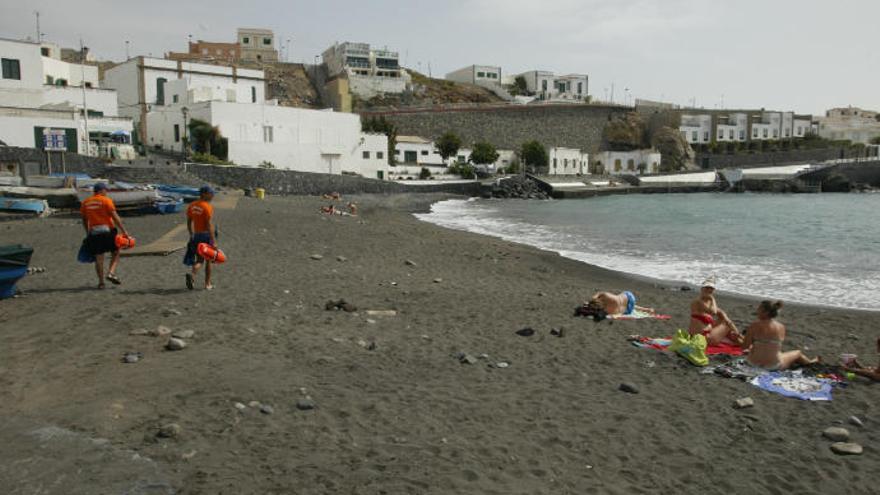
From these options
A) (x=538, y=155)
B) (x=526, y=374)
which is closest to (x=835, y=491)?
(x=526, y=374)

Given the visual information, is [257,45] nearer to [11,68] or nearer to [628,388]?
[11,68]

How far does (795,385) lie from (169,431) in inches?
239

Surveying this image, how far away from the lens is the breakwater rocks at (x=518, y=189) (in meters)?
58.2

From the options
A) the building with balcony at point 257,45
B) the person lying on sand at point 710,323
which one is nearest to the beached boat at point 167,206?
the person lying on sand at point 710,323

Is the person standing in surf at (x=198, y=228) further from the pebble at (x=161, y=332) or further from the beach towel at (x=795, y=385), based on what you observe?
the beach towel at (x=795, y=385)

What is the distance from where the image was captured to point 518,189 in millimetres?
60219

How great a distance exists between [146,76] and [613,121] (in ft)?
217

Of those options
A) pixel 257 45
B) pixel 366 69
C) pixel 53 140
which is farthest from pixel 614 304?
pixel 257 45

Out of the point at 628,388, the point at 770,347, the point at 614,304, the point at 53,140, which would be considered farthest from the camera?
the point at 53,140

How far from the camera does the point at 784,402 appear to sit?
613 centimetres

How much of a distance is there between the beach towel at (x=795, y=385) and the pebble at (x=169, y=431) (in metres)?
5.60

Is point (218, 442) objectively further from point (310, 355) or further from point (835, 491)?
point (835, 491)

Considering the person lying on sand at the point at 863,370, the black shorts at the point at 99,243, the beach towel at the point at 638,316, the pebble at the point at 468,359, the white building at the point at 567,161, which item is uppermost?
the white building at the point at 567,161

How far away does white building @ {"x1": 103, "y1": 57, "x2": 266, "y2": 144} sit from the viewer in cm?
4781
